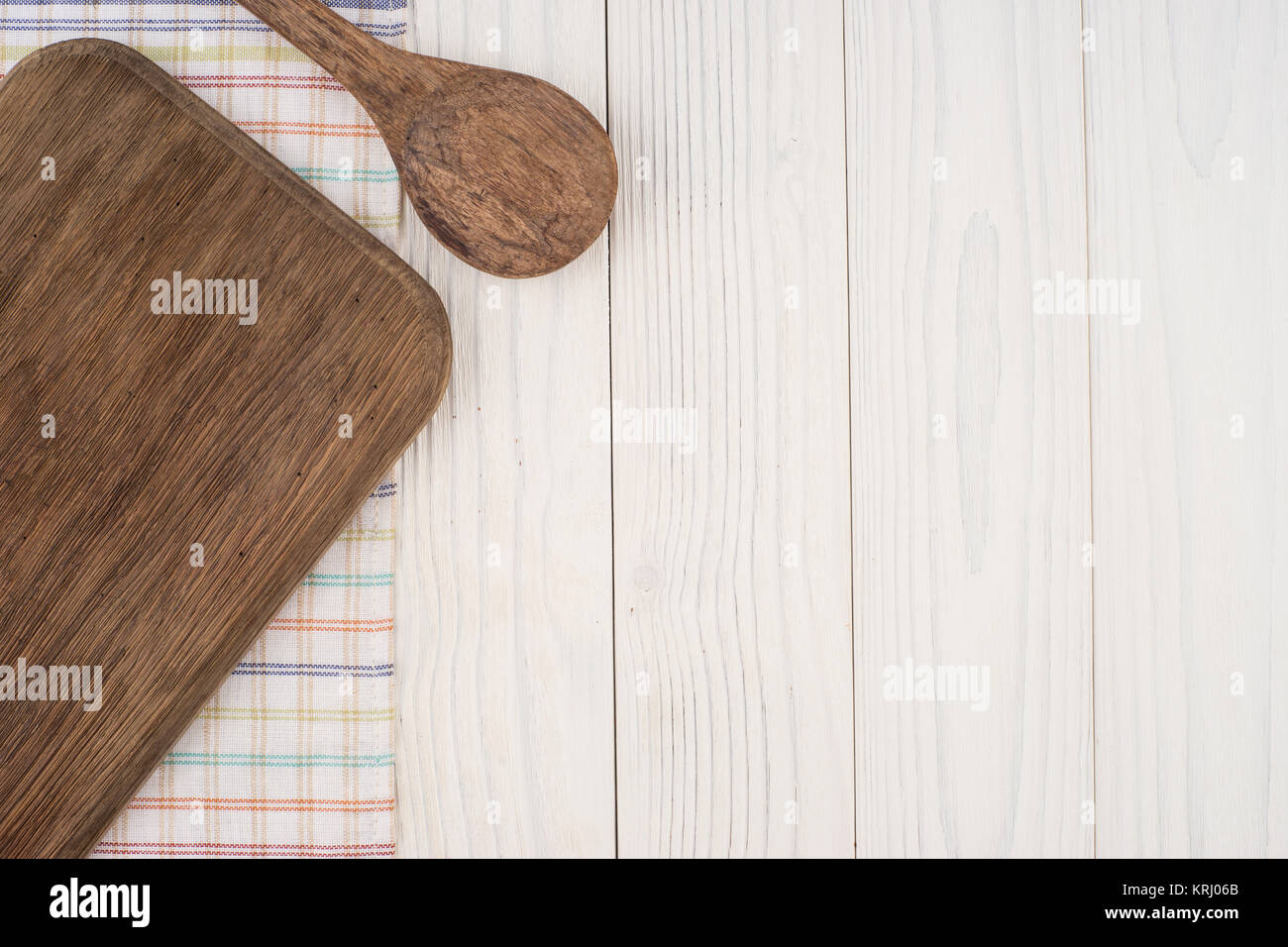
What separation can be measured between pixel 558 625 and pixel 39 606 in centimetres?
30

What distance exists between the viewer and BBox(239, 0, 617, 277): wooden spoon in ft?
1.62

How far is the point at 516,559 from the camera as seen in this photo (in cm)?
53

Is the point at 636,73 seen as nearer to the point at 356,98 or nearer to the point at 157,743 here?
the point at 356,98

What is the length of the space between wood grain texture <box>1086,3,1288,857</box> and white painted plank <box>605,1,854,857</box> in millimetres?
168

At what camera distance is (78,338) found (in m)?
0.50

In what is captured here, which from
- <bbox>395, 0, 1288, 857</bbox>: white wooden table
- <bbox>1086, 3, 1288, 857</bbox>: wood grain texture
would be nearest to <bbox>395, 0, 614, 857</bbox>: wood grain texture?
<bbox>395, 0, 1288, 857</bbox>: white wooden table

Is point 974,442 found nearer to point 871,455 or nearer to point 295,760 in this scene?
point 871,455

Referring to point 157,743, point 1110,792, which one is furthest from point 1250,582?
point 157,743

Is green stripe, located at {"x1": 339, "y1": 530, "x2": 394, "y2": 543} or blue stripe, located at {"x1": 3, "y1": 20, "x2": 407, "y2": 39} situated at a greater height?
blue stripe, located at {"x1": 3, "y1": 20, "x2": 407, "y2": 39}

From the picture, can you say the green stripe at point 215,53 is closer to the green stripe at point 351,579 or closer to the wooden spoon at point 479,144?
the wooden spoon at point 479,144

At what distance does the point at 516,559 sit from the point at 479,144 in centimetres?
24

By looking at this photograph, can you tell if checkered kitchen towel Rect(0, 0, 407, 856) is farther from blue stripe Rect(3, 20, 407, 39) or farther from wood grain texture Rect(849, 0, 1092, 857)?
wood grain texture Rect(849, 0, 1092, 857)

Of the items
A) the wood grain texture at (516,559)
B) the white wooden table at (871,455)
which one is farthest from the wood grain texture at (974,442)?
the wood grain texture at (516,559)

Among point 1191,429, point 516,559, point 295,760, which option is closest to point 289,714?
point 295,760
